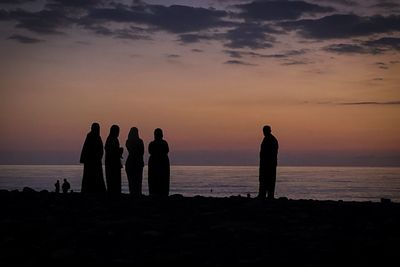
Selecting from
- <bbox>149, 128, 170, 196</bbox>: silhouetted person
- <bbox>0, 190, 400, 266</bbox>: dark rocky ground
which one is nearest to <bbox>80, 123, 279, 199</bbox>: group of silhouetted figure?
<bbox>149, 128, 170, 196</bbox>: silhouetted person

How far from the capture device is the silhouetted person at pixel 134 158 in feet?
59.4

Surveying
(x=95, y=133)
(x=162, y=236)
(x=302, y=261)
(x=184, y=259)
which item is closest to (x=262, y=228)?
(x=162, y=236)

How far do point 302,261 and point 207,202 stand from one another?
7.21 meters

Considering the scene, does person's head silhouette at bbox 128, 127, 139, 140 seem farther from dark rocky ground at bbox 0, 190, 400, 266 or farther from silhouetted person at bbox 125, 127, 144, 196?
dark rocky ground at bbox 0, 190, 400, 266

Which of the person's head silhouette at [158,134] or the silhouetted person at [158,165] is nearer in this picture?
the person's head silhouette at [158,134]

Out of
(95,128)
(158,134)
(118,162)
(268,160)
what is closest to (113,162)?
(118,162)

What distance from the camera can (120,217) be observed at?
393 inches

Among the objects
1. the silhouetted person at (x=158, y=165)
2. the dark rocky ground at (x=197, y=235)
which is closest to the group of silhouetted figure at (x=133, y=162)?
the silhouetted person at (x=158, y=165)

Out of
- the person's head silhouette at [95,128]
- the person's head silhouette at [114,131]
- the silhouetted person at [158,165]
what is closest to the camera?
the person's head silhouette at [95,128]

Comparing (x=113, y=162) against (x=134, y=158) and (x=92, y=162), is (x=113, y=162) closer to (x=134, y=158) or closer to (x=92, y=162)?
(x=92, y=162)

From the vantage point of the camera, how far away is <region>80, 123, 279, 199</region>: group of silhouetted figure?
17047 mm

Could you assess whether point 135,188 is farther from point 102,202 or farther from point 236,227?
point 236,227

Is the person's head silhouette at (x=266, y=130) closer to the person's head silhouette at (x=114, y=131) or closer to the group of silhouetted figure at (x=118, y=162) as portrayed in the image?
the group of silhouetted figure at (x=118, y=162)

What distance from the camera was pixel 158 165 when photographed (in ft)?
58.4
